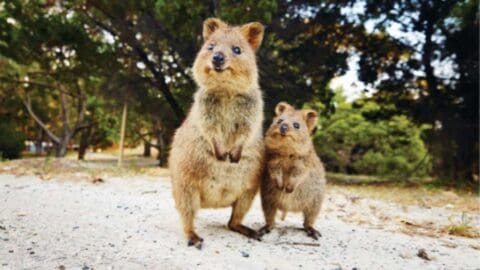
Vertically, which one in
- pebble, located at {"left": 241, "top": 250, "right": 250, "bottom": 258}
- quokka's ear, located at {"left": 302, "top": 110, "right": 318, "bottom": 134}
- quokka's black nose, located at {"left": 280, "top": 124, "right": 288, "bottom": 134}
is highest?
quokka's ear, located at {"left": 302, "top": 110, "right": 318, "bottom": 134}

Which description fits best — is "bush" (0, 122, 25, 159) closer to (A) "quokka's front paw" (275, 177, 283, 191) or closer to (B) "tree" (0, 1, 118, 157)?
(B) "tree" (0, 1, 118, 157)

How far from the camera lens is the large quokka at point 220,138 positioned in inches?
140

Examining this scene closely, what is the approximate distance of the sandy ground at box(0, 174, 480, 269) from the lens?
126 inches

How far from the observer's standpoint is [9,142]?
17031 millimetres

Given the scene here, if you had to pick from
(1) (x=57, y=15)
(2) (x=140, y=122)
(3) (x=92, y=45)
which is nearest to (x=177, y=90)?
(3) (x=92, y=45)

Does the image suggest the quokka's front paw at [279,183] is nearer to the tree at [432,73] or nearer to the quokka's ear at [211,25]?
the quokka's ear at [211,25]

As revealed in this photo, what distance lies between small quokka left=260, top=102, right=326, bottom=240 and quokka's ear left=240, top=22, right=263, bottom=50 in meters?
0.72

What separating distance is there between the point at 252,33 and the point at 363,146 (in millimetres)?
14066

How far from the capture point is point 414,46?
10.7m

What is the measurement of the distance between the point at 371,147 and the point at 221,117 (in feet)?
47.0

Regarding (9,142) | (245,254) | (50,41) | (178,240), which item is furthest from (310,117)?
(9,142)

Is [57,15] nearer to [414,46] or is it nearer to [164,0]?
[164,0]

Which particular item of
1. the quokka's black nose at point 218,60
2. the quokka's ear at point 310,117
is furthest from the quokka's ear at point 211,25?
the quokka's ear at point 310,117

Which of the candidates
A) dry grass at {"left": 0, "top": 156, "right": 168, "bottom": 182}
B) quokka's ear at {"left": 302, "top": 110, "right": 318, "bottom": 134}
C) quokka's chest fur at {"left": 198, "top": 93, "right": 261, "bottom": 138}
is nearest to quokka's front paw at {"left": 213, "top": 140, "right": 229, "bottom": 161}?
quokka's chest fur at {"left": 198, "top": 93, "right": 261, "bottom": 138}
